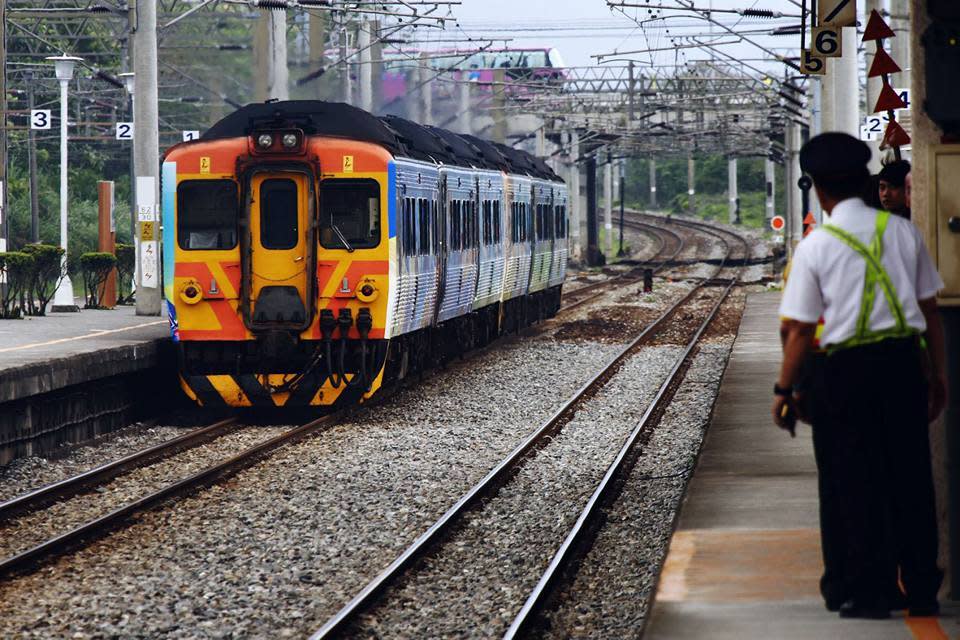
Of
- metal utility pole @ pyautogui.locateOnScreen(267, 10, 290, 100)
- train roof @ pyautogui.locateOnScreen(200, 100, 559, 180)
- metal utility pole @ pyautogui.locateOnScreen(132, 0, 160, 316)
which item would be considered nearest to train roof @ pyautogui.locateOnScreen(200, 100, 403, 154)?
train roof @ pyautogui.locateOnScreen(200, 100, 559, 180)

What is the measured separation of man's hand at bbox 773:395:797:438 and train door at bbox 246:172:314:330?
35.4 feet

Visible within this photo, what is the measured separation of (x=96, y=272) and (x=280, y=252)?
9.68 m

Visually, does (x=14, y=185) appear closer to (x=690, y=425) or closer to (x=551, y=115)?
(x=551, y=115)

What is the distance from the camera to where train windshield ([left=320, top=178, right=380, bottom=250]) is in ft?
55.0

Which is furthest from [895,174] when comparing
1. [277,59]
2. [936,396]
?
[277,59]

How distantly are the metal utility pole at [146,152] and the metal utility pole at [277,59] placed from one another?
14.5ft

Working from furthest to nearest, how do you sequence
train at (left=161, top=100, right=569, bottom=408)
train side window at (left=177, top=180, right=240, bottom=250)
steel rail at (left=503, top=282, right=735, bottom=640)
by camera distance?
train side window at (left=177, top=180, right=240, bottom=250)
train at (left=161, top=100, right=569, bottom=408)
steel rail at (left=503, top=282, right=735, bottom=640)

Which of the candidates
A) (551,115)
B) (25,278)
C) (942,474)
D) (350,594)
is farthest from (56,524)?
(551,115)

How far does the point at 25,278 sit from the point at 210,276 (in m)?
7.56

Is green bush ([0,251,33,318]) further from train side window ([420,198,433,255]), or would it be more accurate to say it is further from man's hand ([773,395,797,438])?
man's hand ([773,395,797,438])

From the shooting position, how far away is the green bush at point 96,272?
82.2 ft

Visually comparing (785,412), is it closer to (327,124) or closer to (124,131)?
(327,124)

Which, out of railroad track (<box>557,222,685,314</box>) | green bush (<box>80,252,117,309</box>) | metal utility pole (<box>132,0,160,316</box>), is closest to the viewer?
metal utility pole (<box>132,0,160,316</box>)

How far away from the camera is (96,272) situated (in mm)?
25641
